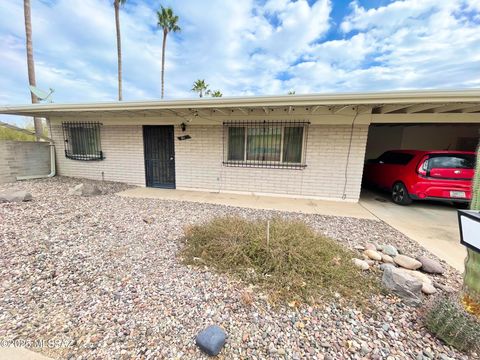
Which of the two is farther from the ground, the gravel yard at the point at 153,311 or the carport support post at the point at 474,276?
the carport support post at the point at 474,276

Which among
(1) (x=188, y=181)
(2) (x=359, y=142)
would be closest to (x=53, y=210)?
(1) (x=188, y=181)

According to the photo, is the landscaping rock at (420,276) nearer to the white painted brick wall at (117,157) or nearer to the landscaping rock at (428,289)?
the landscaping rock at (428,289)

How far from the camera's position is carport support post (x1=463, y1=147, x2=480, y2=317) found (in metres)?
1.62

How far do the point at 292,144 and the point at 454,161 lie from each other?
150 inches

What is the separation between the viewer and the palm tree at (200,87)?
21.8m

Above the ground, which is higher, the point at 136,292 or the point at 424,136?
the point at 424,136

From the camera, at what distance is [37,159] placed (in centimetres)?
717

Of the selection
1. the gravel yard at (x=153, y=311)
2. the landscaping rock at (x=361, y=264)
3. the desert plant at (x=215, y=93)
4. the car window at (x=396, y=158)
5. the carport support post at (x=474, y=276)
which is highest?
the desert plant at (x=215, y=93)

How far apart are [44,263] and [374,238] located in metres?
4.70

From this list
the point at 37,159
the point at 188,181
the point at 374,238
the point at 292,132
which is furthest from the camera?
the point at 37,159

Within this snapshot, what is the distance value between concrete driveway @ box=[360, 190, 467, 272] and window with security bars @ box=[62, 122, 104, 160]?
29.1 feet

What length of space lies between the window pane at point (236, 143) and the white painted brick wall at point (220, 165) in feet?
0.97

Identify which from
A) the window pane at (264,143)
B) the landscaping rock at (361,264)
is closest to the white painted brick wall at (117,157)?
the window pane at (264,143)

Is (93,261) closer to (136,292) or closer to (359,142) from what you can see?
(136,292)
